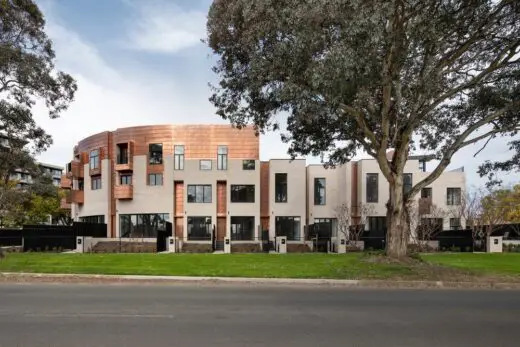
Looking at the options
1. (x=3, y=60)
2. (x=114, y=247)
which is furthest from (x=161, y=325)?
(x=114, y=247)

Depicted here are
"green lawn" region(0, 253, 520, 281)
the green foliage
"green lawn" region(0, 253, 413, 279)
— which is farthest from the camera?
"green lawn" region(0, 253, 413, 279)

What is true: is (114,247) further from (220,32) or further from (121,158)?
(220,32)

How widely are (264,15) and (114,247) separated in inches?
1211

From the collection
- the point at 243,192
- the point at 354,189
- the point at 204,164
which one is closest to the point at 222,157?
the point at 204,164

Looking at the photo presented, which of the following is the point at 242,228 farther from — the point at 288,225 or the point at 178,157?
the point at 178,157

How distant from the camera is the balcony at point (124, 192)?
4566cm

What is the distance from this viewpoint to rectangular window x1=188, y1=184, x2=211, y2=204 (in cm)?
4550

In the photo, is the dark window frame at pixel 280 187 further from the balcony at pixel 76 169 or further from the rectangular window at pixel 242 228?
the balcony at pixel 76 169

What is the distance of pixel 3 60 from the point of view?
21.1 m

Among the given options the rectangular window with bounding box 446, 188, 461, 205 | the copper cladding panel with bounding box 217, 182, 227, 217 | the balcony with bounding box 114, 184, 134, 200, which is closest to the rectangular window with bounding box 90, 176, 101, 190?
the balcony with bounding box 114, 184, 134, 200

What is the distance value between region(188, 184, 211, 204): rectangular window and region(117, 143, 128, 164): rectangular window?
22.6ft

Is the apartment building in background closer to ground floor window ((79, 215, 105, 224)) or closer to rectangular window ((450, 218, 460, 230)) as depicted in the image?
rectangular window ((450, 218, 460, 230))

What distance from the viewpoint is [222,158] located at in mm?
45781

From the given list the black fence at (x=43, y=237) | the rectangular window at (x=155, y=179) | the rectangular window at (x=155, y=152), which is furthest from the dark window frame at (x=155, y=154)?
the black fence at (x=43, y=237)
